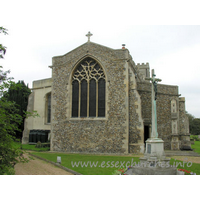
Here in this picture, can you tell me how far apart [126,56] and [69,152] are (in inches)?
343

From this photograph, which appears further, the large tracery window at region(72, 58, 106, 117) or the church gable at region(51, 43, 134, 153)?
the large tracery window at region(72, 58, 106, 117)

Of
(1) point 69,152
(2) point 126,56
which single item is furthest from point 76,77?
(1) point 69,152

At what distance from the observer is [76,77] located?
18031 millimetres

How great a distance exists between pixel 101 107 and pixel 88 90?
1.78 m

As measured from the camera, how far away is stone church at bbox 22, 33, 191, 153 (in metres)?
16.0

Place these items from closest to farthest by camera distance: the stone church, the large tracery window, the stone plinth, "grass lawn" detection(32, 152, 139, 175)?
the stone plinth < "grass lawn" detection(32, 152, 139, 175) < the stone church < the large tracery window

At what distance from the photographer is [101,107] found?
55.7 feet

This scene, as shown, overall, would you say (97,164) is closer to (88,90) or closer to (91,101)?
(91,101)

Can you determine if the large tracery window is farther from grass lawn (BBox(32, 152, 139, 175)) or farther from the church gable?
grass lawn (BBox(32, 152, 139, 175))

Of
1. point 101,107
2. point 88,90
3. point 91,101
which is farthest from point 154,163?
point 88,90

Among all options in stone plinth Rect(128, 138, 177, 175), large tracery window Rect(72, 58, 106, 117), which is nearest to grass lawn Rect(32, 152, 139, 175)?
stone plinth Rect(128, 138, 177, 175)

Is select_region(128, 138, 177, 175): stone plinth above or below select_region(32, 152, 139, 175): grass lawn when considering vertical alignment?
above

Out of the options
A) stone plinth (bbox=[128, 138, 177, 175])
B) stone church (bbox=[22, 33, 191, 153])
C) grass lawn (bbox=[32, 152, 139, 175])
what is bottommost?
grass lawn (bbox=[32, 152, 139, 175])

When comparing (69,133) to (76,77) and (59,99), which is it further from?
(76,77)
